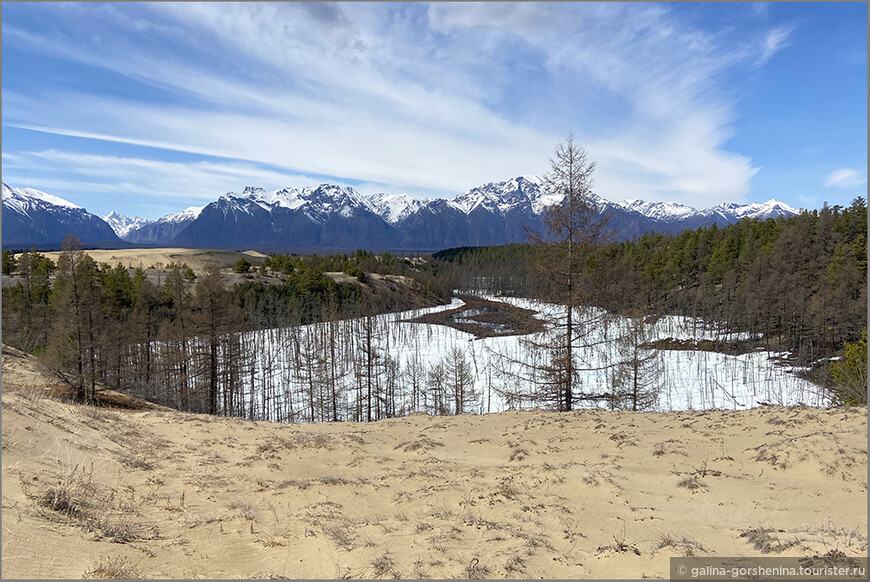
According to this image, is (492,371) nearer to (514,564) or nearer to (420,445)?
(420,445)

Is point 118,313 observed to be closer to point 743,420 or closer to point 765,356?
point 743,420

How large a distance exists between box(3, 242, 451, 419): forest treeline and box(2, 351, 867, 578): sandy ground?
11715mm

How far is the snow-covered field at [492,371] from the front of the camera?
164 ft

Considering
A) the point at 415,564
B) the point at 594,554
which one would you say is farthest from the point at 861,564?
the point at 415,564

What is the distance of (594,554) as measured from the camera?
6328 millimetres

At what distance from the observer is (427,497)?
896cm

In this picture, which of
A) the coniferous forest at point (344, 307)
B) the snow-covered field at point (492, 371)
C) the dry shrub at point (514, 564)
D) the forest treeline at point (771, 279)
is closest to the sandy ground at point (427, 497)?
the dry shrub at point (514, 564)

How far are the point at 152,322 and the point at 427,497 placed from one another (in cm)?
4634

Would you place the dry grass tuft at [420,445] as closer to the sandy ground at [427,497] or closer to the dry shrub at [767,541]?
the sandy ground at [427,497]

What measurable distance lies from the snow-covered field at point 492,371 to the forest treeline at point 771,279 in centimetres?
502

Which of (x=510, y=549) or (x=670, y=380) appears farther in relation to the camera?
(x=670, y=380)

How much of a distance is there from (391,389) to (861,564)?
167 feet

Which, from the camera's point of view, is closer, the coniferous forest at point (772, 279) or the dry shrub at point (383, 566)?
the dry shrub at point (383, 566)

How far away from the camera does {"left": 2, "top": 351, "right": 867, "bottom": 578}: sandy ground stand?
234 inches
